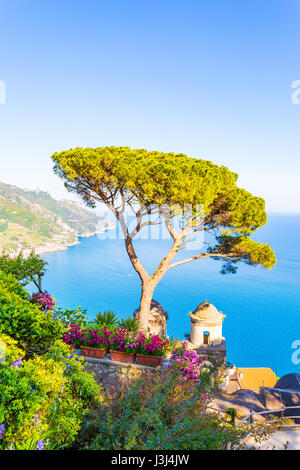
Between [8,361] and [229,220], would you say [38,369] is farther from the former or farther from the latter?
[229,220]

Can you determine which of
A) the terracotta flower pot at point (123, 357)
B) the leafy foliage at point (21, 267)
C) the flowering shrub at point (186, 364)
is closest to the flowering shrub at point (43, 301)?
the leafy foliage at point (21, 267)

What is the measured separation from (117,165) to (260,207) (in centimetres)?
653

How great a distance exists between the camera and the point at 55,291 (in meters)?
57.2

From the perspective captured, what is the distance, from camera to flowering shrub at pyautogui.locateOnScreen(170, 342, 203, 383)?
559cm

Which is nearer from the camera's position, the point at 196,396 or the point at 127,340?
the point at 196,396

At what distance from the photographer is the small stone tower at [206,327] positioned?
45.9 feet

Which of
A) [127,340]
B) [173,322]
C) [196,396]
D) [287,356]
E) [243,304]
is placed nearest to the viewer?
[196,396]

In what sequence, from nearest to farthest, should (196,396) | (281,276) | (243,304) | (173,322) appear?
(196,396), (173,322), (243,304), (281,276)

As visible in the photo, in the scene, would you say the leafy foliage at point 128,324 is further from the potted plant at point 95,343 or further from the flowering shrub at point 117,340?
the potted plant at point 95,343

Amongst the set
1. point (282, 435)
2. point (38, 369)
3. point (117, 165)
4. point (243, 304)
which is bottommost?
point (282, 435)

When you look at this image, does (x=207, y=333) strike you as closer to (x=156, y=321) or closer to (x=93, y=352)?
(x=156, y=321)

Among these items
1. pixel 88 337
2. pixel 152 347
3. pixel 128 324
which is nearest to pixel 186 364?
pixel 152 347

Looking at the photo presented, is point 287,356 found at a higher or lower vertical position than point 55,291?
lower

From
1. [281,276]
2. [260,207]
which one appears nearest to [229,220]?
[260,207]
